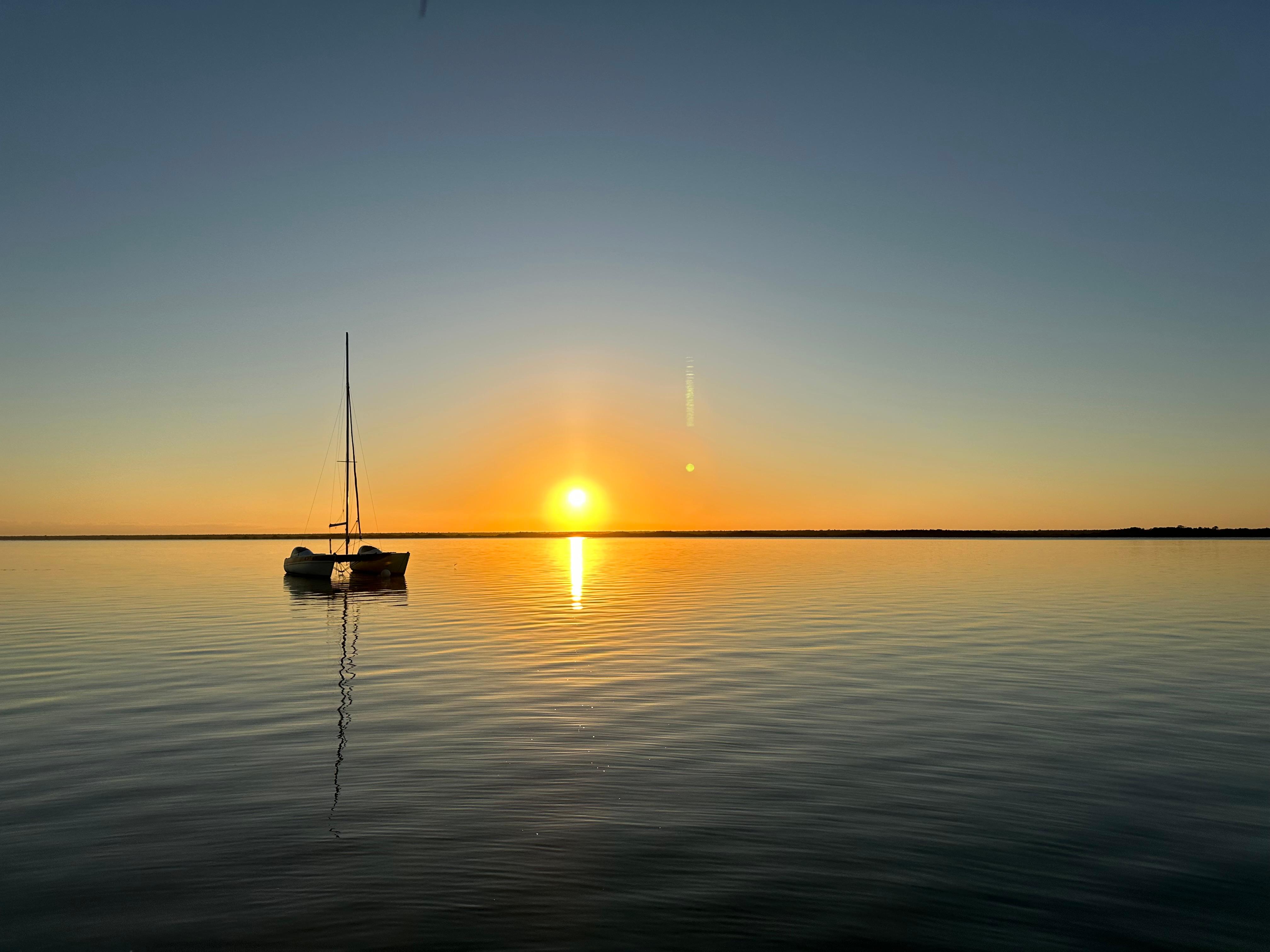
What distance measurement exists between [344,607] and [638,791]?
150 ft

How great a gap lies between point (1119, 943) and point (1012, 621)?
123ft

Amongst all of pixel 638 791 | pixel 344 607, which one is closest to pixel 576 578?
pixel 344 607

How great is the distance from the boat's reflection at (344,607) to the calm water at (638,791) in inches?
8.2

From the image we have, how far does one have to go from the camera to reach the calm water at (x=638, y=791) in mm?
10109

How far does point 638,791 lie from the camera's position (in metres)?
15.3

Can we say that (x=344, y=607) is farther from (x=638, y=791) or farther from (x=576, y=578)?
(x=638, y=791)

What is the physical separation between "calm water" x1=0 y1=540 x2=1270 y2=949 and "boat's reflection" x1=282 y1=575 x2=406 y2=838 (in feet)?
0.68

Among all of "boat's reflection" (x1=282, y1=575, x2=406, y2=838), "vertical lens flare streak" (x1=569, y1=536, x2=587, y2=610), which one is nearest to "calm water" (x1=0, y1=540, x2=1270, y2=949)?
"boat's reflection" (x1=282, y1=575, x2=406, y2=838)

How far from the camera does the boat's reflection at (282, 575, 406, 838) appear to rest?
18.3 meters

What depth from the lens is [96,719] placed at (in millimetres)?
21406

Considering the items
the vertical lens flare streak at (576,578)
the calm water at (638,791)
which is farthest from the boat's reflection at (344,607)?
the vertical lens flare streak at (576,578)

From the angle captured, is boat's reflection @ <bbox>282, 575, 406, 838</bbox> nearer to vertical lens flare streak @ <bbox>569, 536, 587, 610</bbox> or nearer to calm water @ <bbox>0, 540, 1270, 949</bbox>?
calm water @ <bbox>0, 540, 1270, 949</bbox>

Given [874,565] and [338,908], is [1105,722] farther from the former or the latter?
[874,565]

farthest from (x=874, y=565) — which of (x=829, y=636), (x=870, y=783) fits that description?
(x=870, y=783)
